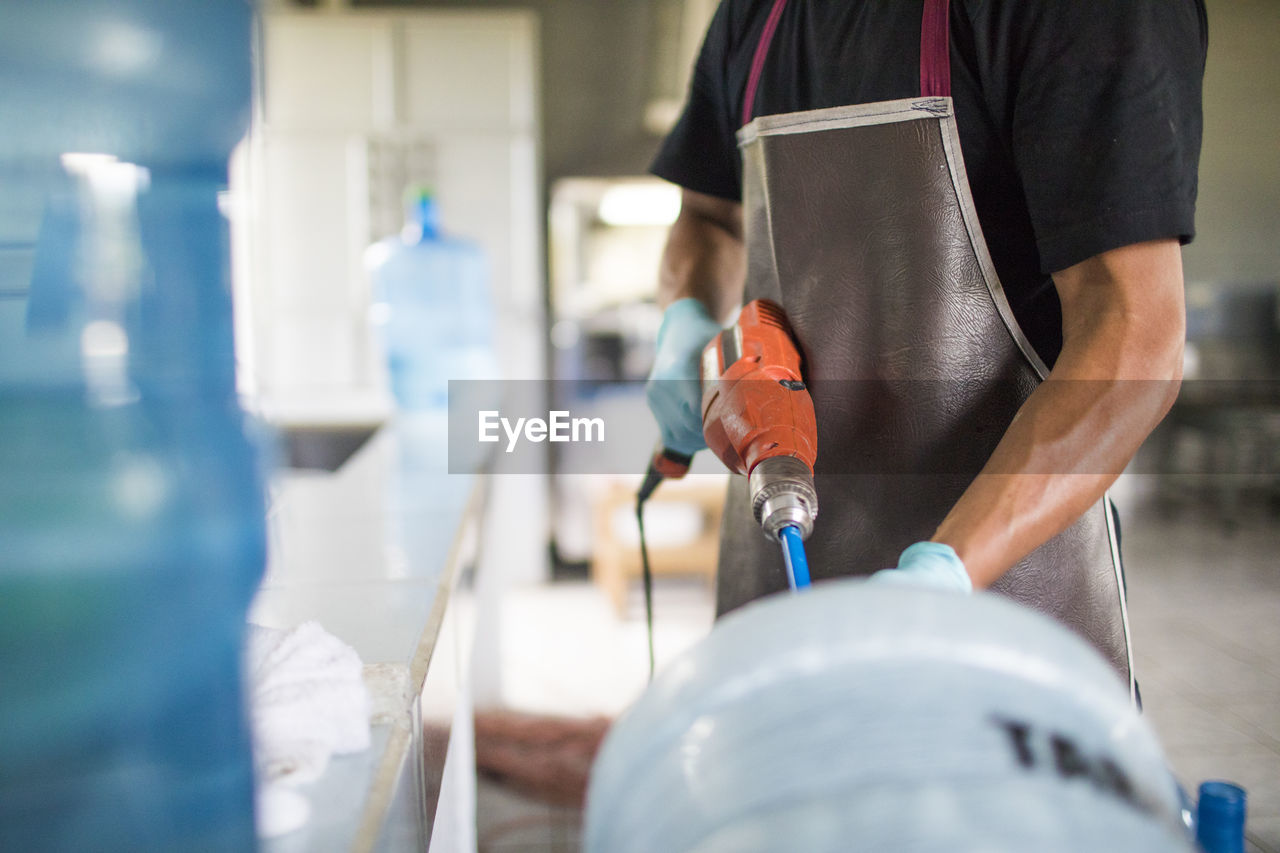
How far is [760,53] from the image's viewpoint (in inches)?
39.7

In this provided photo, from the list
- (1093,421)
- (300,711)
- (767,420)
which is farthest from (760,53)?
(300,711)

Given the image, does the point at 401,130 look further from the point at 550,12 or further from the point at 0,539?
the point at 0,539

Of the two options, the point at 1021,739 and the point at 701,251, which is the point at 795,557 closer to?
the point at 1021,739

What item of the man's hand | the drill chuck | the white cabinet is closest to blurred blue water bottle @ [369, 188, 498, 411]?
the white cabinet

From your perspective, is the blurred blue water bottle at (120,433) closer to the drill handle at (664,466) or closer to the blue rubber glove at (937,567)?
the blue rubber glove at (937,567)

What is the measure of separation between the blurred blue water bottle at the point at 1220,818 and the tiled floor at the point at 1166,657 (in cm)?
152

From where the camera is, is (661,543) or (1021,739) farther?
(661,543)

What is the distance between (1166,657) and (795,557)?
3329 mm

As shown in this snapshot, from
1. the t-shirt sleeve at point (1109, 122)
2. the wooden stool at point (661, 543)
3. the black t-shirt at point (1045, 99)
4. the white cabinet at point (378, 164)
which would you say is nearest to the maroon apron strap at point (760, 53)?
the black t-shirt at point (1045, 99)

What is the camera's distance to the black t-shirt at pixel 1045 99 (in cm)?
70

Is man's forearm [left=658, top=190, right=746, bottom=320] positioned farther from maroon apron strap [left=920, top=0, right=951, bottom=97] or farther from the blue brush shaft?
the blue brush shaft

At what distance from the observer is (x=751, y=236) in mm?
1042

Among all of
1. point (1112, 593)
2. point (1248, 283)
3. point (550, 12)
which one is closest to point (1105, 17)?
point (1112, 593)

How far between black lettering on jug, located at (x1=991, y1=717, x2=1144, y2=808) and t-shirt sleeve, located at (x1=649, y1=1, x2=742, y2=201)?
0.94 m
